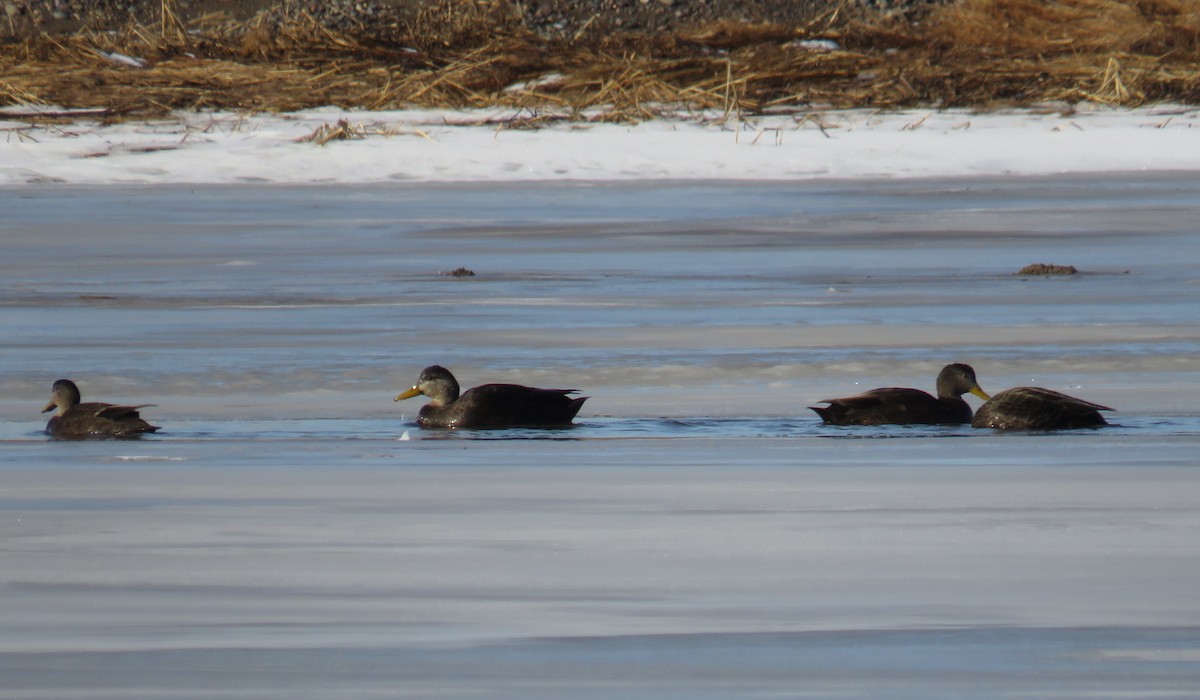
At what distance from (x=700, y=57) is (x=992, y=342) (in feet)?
32.6

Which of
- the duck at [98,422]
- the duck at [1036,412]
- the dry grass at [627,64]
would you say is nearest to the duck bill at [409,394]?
the duck at [98,422]

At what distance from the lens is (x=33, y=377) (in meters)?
7.67

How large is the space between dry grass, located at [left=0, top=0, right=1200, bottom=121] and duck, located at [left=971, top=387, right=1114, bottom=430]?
9402 mm

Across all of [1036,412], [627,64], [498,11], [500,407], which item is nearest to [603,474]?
[500,407]

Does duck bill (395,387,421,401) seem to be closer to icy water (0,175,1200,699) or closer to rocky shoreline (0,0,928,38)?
icy water (0,175,1200,699)

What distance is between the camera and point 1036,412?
21.3 feet

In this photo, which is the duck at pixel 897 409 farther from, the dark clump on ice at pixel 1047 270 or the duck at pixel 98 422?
the dark clump on ice at pixel 1047 270

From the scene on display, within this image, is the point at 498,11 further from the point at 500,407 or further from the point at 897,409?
the point at 897,409

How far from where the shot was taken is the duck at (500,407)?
6629 millimetres

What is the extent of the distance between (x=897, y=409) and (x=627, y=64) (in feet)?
35.7

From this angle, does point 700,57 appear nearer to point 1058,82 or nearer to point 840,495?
point 1058,82

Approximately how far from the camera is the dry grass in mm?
16594

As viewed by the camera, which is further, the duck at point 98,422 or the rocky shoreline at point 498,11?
the rocky shoreline at point 498,11

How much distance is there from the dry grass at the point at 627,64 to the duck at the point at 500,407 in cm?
918
